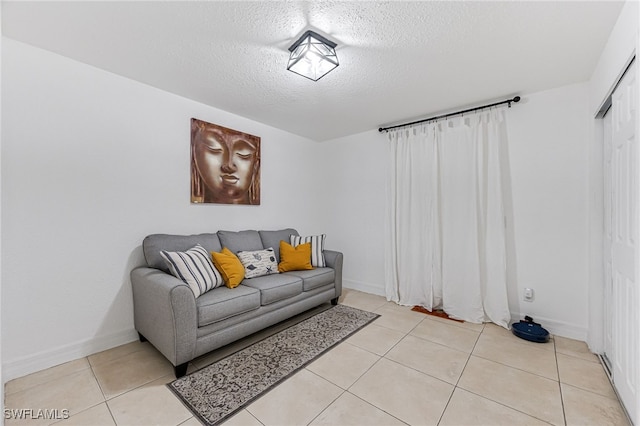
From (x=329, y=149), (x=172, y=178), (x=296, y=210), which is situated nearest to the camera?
(x=172, y=178)

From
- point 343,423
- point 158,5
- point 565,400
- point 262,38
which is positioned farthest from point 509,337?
point 158,5

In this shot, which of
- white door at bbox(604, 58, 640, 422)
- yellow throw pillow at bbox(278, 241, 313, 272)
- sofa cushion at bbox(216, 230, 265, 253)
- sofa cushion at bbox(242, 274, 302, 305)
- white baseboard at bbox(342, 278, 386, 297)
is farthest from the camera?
white baseboard at bbox(342, 278, 386, 297)

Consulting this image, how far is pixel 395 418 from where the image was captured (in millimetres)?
1480

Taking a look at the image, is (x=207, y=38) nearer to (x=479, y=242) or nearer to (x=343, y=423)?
(x=343, y=423)

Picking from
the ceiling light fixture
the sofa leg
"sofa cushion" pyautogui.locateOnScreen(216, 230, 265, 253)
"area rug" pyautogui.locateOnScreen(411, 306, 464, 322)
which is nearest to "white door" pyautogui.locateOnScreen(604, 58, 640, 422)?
"area rug" pyautogui.locateOnScreen(411, 306, 464, 322)

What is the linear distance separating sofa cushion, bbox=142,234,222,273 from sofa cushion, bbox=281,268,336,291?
937 mm

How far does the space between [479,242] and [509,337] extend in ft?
3.07

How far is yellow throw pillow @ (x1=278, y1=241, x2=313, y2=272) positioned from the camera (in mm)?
3033

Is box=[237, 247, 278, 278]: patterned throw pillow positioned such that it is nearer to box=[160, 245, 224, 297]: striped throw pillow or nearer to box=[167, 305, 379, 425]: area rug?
box=[160, 245, 224, 297]: striped throw pillow

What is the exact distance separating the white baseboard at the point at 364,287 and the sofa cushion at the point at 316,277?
0.91m

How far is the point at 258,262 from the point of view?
9.18 feet

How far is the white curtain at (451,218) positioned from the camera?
9.08 ft

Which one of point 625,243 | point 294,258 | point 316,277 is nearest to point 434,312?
point 316,277

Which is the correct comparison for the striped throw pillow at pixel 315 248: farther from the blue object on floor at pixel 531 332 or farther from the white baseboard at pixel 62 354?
the blue object on floor at pixel 531 332
